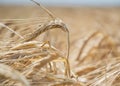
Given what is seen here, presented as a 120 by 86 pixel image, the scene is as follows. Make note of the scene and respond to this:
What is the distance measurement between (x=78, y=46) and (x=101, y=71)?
0.81 metres

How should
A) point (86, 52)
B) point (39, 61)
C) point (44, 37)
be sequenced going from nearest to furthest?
1. point (39, 61)
2. point (44, 37)
3. point (86, 52)

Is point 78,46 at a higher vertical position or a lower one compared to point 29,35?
lower

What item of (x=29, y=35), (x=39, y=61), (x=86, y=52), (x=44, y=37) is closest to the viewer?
(x=39, y=61)

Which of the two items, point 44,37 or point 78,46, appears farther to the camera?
point 78,46

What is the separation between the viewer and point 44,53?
1102 mm

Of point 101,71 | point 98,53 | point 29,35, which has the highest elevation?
point 29,35

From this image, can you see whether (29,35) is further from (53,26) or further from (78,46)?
(78,46)

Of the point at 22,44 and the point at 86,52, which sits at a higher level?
the point at 22,44

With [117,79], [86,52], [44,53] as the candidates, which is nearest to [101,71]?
[117,79]

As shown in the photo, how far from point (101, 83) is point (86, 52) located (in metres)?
0.87

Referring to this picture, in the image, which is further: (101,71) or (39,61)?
(101,71)

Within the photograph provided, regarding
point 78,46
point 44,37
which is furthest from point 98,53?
point 44,37

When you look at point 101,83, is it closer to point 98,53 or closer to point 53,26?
point 53,26

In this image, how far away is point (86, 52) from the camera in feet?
6.55
